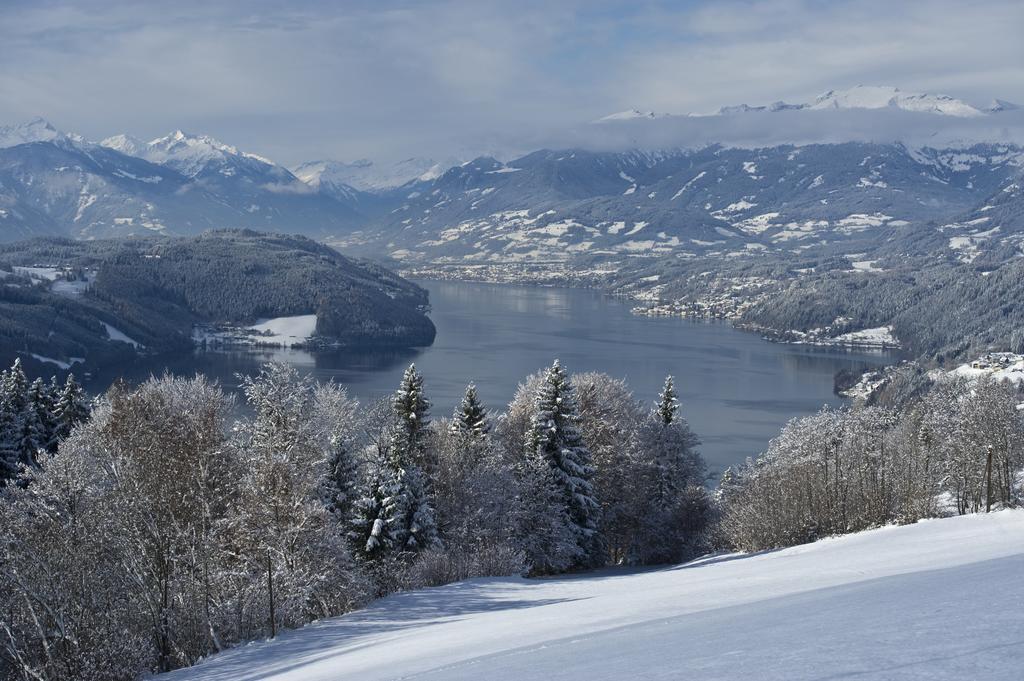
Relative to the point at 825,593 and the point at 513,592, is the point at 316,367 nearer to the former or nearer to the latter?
the point at 513,592

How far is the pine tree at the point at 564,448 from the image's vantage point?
86.0 ft

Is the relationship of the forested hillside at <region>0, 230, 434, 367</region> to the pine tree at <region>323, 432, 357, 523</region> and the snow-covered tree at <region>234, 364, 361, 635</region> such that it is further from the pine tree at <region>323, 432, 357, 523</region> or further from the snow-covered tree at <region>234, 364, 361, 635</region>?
the snow-covered tree at <region>234, 364, 361, 635</region>

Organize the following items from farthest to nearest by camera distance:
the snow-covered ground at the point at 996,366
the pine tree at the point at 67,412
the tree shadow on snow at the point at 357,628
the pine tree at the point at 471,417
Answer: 1. the snow-covered ground at the point at 996,366
2. the pine tree at the point at 67,412
3. the pine tree at the point at 471,417
4. the tree shadow on snow at the point at 357,628

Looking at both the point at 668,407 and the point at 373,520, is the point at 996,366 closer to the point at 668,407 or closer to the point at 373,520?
the point at 668,407

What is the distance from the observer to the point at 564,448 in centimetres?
2638

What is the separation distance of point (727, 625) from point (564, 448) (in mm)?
19872

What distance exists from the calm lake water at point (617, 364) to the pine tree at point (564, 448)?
29.9 m

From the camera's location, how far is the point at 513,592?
14844 mm

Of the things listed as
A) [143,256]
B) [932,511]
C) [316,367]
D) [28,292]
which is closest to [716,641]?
[932,511]

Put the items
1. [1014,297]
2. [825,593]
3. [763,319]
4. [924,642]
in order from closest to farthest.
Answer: [924,642]
[825,593]
[1014,297]
[763,319]

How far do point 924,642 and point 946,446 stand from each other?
24.7 m

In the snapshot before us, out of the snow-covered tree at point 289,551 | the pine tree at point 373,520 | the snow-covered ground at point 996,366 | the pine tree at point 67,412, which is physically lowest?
the snow-covered ground at point 996,366

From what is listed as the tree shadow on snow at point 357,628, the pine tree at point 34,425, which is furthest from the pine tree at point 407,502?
the pine tree at point 34,425

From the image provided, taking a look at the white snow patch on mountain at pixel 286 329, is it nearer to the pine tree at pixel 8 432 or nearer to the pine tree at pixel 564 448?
the pine tree at pixel 8 432
